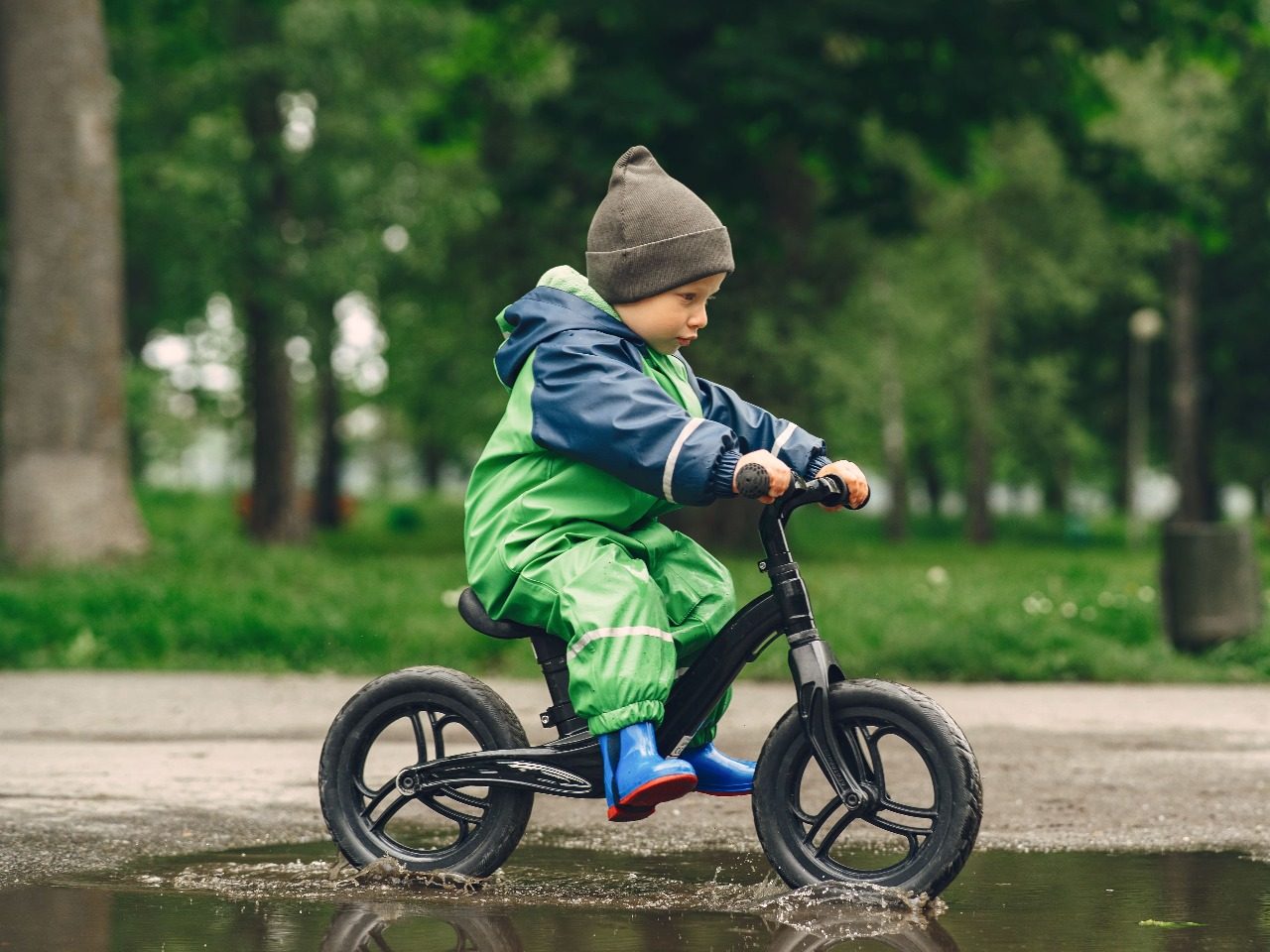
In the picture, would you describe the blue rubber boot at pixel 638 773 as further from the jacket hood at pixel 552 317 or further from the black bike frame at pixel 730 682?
the jacket hood at pixel 552 317

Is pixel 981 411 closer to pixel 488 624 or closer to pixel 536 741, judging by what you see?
pixel 536 741

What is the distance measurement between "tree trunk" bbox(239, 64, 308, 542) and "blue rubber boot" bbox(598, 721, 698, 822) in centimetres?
2098

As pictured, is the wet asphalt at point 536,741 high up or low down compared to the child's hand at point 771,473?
down

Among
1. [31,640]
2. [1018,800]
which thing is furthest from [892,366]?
[1018,800]

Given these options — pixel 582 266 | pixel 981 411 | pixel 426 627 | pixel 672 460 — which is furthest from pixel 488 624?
pixel 981 411

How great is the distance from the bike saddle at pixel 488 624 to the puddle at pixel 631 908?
1.88ft

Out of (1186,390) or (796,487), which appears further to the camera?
(1186,390)

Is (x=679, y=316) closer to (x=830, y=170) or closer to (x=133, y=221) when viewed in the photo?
(x=830, y=170)

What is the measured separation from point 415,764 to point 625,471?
36.7 inches

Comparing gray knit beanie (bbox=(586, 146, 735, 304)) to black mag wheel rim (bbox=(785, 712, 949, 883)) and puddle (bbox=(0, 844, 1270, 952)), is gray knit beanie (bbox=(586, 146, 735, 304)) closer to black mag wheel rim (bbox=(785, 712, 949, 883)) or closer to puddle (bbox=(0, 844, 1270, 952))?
black mag wheel rim (bbox=(785, 712, 949, 883))

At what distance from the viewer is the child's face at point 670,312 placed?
14.4 feet

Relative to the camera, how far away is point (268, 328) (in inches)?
1017

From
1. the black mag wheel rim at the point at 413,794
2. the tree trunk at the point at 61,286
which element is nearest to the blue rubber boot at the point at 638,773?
the black mag wheel rim at the point at 413,794

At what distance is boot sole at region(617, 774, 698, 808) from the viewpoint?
4.03m
